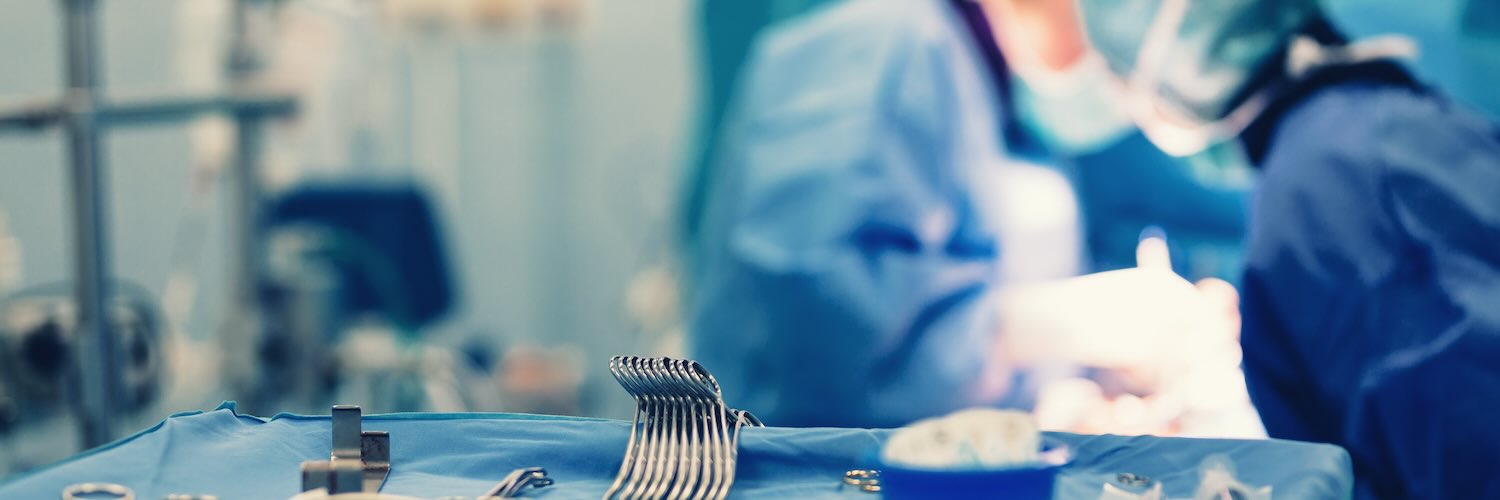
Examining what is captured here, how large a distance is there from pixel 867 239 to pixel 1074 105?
1.04 ft

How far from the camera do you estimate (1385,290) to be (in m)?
1.15

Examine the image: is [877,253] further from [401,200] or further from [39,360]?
[401,200]

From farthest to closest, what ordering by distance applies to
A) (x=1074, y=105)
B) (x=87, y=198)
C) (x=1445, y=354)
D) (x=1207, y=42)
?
(x=1074, y=105) → (x=87, y=198) → (x=1207, y=42) → (x=1445, y=354)

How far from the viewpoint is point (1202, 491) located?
636 mm

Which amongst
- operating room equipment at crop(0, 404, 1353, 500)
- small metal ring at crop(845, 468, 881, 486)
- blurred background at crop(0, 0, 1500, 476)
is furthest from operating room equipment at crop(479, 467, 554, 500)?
blurred background at crop(0, 0, 1500, 476)

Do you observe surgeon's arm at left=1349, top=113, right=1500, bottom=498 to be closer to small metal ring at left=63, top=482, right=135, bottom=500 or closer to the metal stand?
small metal ring at left=63, top=482, right=135, bottom=500

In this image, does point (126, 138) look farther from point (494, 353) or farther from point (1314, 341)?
point (1314, 341)

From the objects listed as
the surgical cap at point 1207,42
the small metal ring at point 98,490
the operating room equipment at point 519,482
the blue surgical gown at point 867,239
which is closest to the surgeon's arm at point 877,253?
the blue surgical gown at point 867,239

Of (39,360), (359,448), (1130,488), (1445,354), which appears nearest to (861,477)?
(1130,488)

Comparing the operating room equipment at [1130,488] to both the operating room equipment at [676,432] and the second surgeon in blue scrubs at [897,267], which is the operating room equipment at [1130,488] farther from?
the second surgeon in blue scrubs at [897,267]

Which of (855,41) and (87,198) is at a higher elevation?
(855,41)

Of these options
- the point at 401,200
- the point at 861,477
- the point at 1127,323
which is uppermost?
the point at 861,477

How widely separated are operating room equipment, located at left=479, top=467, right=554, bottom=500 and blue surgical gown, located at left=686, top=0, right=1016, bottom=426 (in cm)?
81

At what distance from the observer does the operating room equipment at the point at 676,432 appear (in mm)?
690
